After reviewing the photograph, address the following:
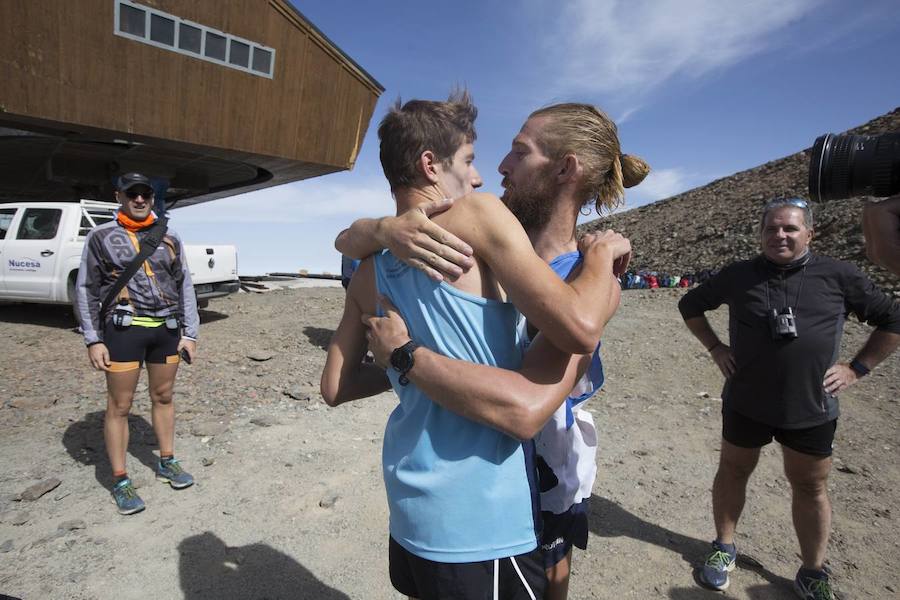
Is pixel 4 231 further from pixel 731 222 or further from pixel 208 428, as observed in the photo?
pixel 731 222

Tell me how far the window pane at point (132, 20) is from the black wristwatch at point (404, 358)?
1352 cm

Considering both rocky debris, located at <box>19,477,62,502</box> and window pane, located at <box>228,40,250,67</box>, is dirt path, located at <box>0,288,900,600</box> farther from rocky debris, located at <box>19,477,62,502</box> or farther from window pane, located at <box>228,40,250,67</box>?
window pane, located at <box>228,40,250,67</box>

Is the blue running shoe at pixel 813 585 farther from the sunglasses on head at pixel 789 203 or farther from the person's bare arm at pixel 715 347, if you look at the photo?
the sunglasses on head at pixel 789 203

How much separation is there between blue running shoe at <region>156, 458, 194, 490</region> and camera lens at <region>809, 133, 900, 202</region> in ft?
14.2

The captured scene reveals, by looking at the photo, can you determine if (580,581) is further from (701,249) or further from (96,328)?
(701,249)

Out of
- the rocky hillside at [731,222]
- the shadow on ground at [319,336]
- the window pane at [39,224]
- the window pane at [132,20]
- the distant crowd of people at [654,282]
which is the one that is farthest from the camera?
the rocky hillside at [731,222]

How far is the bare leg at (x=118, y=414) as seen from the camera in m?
3.71

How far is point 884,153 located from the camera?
64.0 inches

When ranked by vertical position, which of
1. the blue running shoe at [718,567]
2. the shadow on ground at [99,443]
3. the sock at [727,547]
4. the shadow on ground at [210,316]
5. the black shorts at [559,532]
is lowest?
the shadow on ground at [210,316]

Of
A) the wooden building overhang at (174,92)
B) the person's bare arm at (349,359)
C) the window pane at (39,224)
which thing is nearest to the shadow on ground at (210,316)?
the window pane at (39,224)

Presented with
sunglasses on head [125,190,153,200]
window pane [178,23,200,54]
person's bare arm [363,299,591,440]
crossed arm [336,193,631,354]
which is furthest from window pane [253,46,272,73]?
person's bare arm [363,299,591,440]

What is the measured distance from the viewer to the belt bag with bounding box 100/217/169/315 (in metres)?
3.69

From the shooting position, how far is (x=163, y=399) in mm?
4016

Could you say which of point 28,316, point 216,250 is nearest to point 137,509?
point 216,250
